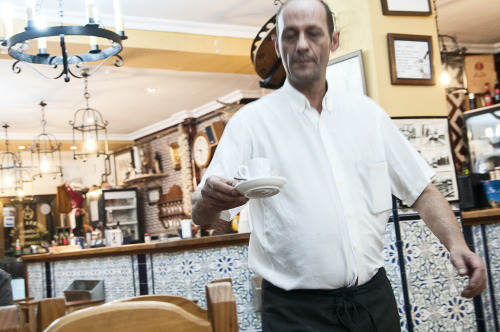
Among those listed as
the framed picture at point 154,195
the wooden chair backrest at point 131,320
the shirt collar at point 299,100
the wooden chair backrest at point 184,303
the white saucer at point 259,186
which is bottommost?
the wooden chair backrest at point 184,303

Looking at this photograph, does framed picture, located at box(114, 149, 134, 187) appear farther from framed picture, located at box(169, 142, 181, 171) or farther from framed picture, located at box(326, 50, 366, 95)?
framed picture, located at box(326, 50, 366, 95)

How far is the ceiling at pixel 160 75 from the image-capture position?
625cm

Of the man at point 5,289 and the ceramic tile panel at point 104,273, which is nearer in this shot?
the man at point 5,289

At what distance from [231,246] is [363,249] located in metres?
3.15

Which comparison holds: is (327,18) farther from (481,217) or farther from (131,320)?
(481,217)

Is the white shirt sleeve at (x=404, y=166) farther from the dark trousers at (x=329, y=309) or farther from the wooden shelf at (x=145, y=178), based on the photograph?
the wooden shelf at (x=145, y=178)

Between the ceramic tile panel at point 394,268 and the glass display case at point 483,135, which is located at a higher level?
the glass display case at point 483,135

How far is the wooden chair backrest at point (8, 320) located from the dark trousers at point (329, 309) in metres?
0.77

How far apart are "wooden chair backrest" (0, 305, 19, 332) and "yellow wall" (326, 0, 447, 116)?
126 inches

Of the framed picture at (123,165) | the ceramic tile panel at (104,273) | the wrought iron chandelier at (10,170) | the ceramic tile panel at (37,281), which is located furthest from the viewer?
the framed picture at (123,165)

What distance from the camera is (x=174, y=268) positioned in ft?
16.7

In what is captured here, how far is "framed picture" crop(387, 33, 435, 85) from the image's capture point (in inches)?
156

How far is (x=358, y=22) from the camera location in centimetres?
407

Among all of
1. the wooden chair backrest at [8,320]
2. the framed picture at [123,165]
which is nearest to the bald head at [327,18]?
the wooden chair backrest at [8,320]
